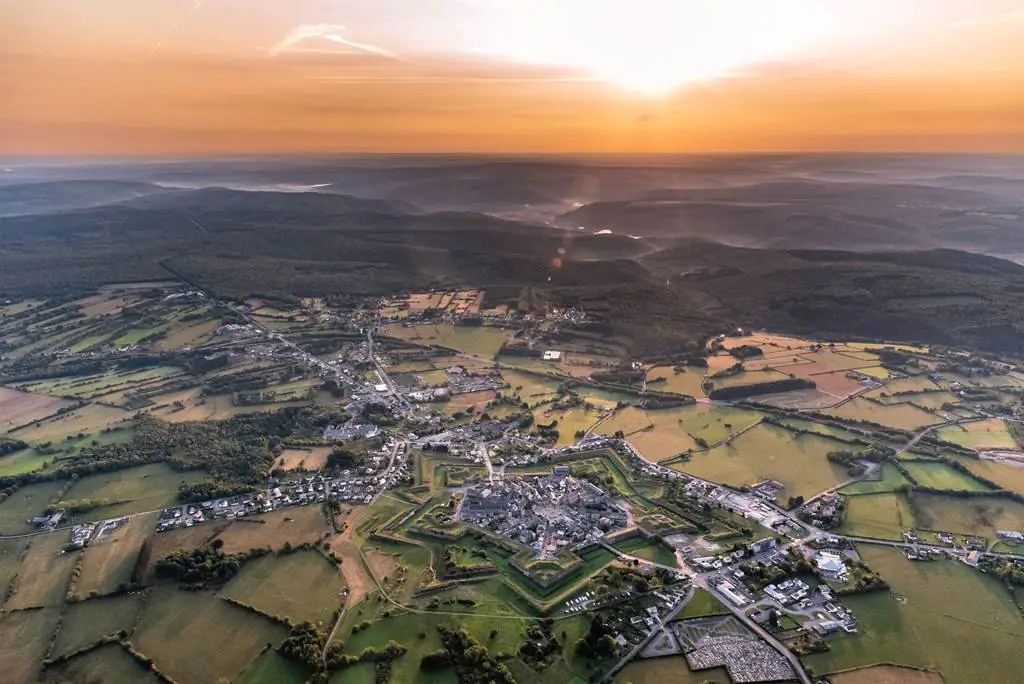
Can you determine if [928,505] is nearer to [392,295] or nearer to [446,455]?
[446,455]

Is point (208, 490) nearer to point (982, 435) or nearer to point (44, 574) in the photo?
point (44, 574)

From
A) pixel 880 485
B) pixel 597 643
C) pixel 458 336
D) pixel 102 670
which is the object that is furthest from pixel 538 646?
pixel 458 336

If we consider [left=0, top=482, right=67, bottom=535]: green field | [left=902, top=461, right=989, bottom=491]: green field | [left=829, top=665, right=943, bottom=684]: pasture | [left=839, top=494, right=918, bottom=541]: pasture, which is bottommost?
[left=829, top=665, right=943, bottom=684]: pasture

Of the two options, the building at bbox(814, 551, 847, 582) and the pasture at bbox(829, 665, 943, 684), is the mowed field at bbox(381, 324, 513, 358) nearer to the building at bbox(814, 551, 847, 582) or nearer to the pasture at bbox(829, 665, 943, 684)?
the building at bbox(814, 551, 847, 582)

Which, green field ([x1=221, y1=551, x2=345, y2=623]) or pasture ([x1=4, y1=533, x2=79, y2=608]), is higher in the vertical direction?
pasture ([x1=4, y1=533, x2=79, y2=608])

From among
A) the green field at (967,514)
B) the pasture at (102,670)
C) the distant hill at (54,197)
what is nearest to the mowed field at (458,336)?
the green field at (967,514)

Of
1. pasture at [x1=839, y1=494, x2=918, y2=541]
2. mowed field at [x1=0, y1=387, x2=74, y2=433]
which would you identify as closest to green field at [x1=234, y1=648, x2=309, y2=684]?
pasture at [x1=839, y1=494, x2=918, y2=541]

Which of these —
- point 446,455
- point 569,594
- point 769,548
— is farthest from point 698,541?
point 446,455
